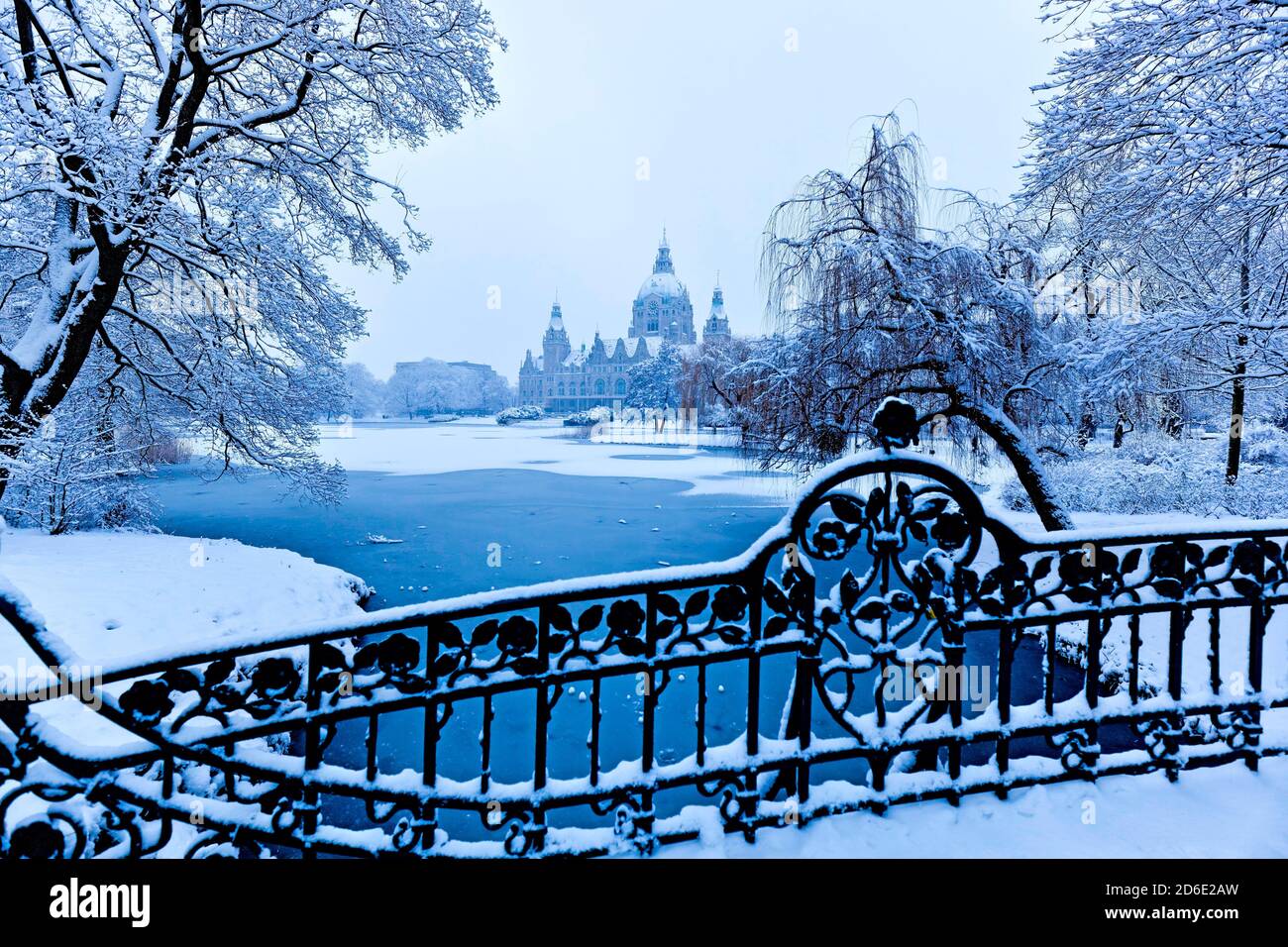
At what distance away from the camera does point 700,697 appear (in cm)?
262

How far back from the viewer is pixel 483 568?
1331 cm

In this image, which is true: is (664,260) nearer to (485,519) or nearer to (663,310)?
(663,310)

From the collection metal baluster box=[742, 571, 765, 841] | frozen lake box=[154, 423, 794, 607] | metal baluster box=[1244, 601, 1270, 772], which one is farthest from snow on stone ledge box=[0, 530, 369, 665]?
metal baluster box=[1244, 601, 1270, 772]

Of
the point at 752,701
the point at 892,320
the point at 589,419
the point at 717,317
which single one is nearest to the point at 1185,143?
the point at 892,320

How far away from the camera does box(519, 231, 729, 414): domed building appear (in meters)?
124

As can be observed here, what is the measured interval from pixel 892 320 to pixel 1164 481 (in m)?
9.83

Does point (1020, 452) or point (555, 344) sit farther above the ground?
point (555, 344)

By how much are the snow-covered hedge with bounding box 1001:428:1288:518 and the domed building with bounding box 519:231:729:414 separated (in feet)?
334

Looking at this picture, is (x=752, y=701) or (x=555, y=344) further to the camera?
(x=555, y=344)

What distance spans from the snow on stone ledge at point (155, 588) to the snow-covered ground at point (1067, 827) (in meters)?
5.48

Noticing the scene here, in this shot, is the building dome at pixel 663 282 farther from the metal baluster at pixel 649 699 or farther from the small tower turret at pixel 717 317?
the metal baluster at pixel 649 699

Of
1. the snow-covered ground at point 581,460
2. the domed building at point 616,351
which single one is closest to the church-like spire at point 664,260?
the domed building at point 616,351

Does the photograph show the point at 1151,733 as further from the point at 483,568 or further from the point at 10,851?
the point at 483,568

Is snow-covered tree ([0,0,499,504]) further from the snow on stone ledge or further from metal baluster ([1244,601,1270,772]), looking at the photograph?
metal baluster ([1244,601,1270,772])
